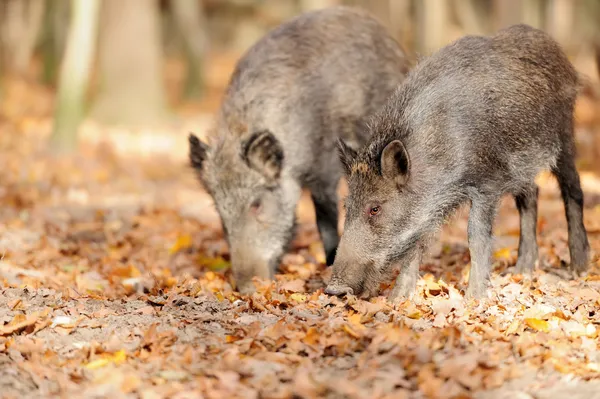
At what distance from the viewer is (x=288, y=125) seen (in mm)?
7738

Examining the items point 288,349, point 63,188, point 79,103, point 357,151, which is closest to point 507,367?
point 288,349

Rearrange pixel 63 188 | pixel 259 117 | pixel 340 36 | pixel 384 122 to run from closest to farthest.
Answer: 1. pixel 384 122
2. pixel 259 117
3. pixel 340 36
4. pixel 63 188

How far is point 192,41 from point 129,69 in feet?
17.8

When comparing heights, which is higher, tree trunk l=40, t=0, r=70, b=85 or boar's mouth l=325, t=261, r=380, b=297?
tree trunk l=40, t=0, r=70, b=85

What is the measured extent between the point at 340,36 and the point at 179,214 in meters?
3.13

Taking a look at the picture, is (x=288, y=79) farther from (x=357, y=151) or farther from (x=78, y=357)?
(x=78, y=357)

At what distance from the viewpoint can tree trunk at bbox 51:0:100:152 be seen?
1277 centimetres

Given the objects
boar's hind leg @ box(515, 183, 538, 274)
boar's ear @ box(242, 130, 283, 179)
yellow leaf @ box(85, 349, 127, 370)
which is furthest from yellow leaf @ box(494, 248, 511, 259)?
yellow leaf @ box(85, 349, 127, 370)

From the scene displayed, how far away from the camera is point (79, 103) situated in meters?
13.4

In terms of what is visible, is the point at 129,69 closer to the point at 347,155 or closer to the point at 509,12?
the point at 509,12

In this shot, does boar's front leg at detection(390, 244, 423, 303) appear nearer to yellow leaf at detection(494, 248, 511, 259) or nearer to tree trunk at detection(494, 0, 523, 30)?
yellow leaf at detection(494, 248, 511, 259)

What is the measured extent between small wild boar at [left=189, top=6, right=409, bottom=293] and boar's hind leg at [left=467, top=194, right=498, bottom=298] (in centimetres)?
185

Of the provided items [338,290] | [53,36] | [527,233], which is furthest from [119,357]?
[53,36]

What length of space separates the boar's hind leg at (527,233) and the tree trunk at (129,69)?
11.3 metres
